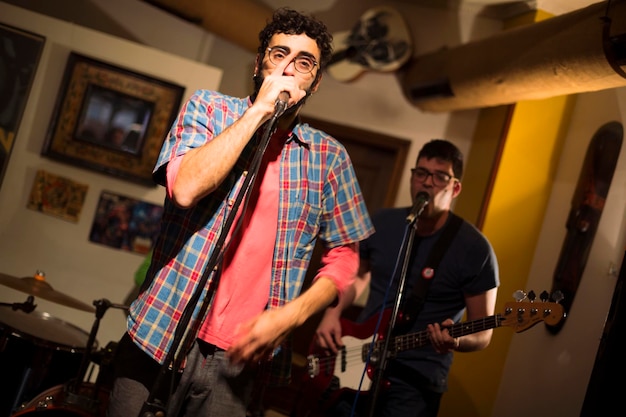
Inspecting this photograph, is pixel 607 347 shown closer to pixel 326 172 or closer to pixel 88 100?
pixel 326 172

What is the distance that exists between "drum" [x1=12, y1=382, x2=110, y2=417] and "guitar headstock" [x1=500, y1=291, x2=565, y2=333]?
5.73ft

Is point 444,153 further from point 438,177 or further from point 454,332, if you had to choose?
point 454,332

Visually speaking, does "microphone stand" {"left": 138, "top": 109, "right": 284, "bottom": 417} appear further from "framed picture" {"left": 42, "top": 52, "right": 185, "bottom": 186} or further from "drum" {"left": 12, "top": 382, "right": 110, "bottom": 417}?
"framed picture" {"left": 42, "top": 52, "right": 185, "bottom": 186}

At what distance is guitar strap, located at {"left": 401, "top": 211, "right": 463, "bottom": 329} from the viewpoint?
2.88m

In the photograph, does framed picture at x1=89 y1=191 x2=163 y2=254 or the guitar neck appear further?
framed picture at x1=89 y1=191 x2=163 y2=254

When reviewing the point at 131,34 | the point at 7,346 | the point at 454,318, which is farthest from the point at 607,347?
the point at 131,34

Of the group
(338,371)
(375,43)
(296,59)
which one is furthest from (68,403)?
(375,43)

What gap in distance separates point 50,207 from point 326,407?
2010mm

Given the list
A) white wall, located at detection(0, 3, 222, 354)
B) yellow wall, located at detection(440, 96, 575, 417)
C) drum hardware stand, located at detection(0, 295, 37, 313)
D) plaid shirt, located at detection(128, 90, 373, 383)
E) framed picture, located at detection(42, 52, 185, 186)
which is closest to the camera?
plaid shirt, located at detection(128, 90, 373, 383)

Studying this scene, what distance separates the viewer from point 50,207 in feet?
12.8

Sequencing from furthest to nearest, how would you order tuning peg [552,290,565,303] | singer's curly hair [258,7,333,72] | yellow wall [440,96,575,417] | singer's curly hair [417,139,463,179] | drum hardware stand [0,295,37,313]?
yellow wall [440,96,575,417] < drum hardware stand [0,295,37,313] < singer's curly hair [417,139,463,179] < tuning peg [552,290,565,303] < singer's curly hair [258,7,333,72]

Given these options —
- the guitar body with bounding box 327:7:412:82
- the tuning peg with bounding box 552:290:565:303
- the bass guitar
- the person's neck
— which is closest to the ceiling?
the guitar body with bounding box 327:7:412:82

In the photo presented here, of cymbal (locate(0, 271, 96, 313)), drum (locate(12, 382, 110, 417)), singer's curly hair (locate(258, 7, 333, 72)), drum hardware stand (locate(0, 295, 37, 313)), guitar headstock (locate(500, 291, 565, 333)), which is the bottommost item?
Answer: drum (locate(12, 382, 110, 417))

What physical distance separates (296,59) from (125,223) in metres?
2.68
